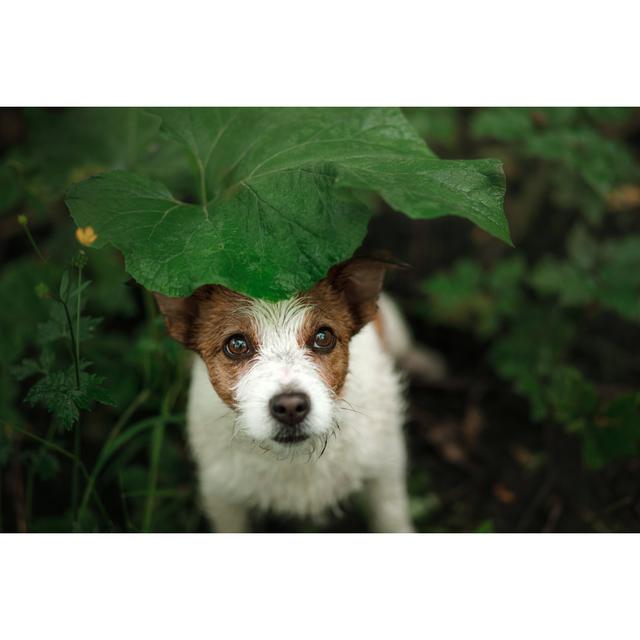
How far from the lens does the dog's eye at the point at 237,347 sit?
227 cm

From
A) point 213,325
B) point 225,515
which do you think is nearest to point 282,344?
point 213,325

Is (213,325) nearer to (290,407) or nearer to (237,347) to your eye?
(237,347)

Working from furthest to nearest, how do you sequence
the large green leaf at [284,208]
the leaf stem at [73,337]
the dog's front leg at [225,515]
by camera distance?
the dog's front leg at [225,515] → the leaf stem at [73,337] → the large green leaf at [284,208]

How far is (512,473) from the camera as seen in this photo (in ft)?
12.0

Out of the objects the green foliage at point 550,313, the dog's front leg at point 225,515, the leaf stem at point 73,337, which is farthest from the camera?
the green foliage at point 550,313

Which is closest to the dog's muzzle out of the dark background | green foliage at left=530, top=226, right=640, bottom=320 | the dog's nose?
the dog's nose

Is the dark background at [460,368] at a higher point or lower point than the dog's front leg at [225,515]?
higher

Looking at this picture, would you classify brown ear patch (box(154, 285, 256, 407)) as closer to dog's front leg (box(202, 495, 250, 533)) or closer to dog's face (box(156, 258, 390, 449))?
dog's face (box(156, 258, 390, 449))

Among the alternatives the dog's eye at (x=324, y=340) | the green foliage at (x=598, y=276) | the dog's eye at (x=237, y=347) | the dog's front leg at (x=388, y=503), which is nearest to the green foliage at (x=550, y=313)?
the green foliage at (x=598, y=276)

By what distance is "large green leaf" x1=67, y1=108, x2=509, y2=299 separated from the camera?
6.19 feet

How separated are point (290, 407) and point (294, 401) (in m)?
0.02

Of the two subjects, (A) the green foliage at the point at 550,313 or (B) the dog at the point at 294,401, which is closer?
(B) the dog at the point at 294,401

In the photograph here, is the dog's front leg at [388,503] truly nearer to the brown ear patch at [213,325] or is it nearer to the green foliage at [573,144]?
the brown ear patch at [213,325]

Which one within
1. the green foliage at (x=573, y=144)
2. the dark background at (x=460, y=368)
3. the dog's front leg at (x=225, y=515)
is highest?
the green foliage at (x=573, y=144)
